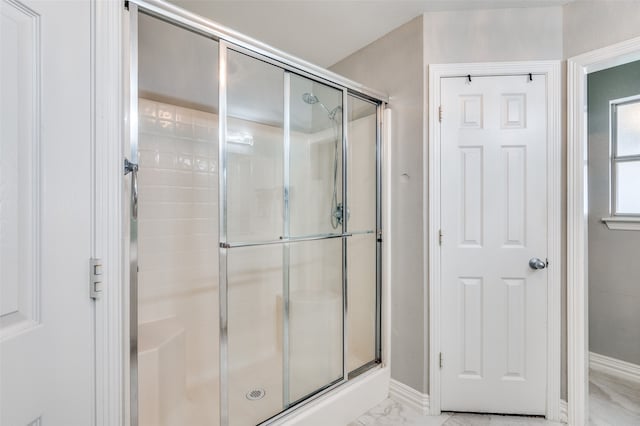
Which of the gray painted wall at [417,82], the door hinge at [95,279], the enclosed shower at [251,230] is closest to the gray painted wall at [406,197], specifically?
the gray painted wall at [417,82]

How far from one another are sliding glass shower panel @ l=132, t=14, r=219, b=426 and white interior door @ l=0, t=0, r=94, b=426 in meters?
1.08

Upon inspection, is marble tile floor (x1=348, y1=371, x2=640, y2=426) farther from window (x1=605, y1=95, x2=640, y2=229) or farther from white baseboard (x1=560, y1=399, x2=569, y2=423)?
window (x1=605, y1=95, x2=640, y2=229)

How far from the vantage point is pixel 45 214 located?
0.69 metres

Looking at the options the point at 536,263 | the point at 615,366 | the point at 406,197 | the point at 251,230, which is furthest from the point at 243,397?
the point at 615,366

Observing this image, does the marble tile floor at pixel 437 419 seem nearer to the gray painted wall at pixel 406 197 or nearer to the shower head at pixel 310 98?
the gray painted wall at pixel 406 197

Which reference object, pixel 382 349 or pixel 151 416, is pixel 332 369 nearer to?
pixel 382 349

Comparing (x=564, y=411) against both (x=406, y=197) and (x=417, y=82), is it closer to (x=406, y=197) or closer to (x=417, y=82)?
(x=406, y=197)

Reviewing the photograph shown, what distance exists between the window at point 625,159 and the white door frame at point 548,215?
3.14 feet

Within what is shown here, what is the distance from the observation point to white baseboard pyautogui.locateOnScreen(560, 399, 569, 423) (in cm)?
Answer: 183

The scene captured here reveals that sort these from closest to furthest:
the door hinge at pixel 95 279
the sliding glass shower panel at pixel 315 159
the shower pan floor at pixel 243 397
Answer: the door hinge at pixel 95 279 → the shower pan floor at pixel 243 397 → the sliding glass shower panel at pixel 315 159

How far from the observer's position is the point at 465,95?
196 cm

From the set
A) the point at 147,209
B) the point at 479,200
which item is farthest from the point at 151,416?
the point at 479,200

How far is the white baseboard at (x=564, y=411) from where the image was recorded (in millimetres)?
1834

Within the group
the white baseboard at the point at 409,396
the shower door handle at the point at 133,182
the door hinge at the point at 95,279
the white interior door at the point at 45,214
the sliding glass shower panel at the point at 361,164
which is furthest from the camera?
the sliding glass shower panel at the point at 361,164
